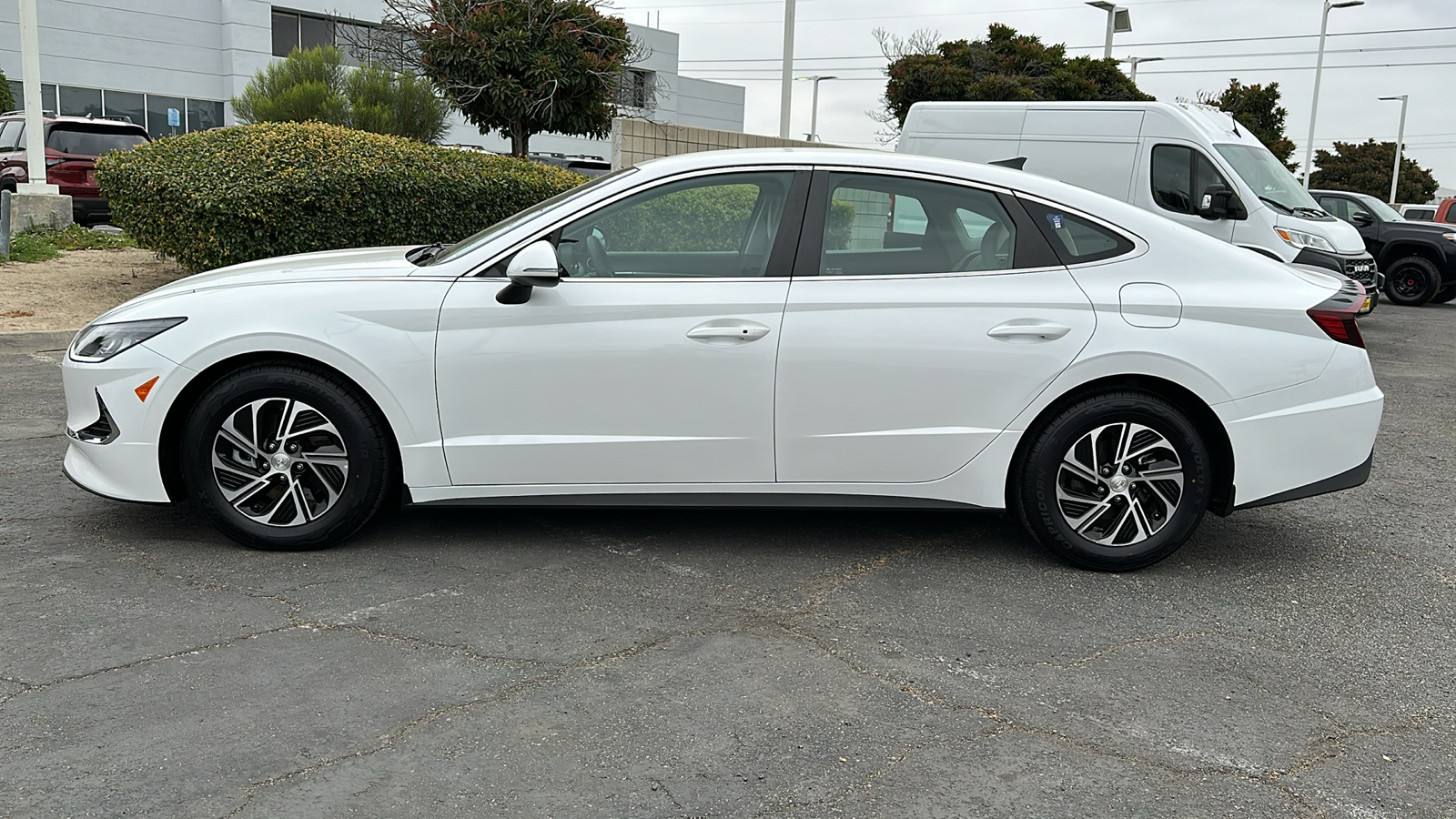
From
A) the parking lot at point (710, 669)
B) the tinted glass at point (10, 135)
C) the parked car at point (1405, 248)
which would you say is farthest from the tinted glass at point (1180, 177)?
the tinted glass at point (10, 135)

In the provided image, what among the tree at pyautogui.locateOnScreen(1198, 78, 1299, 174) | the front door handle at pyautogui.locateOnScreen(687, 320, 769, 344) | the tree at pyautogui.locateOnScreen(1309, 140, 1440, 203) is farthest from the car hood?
the tree at pyautogui.locateOnScreen(1309, 140, 1440, 203)

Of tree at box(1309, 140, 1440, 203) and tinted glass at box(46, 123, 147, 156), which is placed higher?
tree at box(1309, 140, 1440, 203)

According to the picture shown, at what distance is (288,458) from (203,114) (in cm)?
3941

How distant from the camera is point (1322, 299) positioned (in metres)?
4.58

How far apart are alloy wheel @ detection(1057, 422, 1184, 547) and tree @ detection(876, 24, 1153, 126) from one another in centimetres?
2122

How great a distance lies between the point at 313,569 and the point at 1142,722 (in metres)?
2.93

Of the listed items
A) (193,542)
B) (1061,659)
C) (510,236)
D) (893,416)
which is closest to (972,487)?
(893,416)

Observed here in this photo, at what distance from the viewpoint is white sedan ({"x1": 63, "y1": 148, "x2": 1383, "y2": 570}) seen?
4.46 meters

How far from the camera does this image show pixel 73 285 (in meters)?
12.0

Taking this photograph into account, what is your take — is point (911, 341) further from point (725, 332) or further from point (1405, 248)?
point (1405, 248)

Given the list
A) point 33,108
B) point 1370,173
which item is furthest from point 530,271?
point 1370,173

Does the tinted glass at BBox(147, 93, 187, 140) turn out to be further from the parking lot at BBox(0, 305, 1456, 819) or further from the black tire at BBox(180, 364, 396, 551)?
the black tire at BBox(180, 364, 396, 551)

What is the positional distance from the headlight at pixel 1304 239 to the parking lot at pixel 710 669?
7.34m

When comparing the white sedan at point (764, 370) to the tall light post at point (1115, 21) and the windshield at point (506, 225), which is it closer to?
the windshield at point (506, 225)
